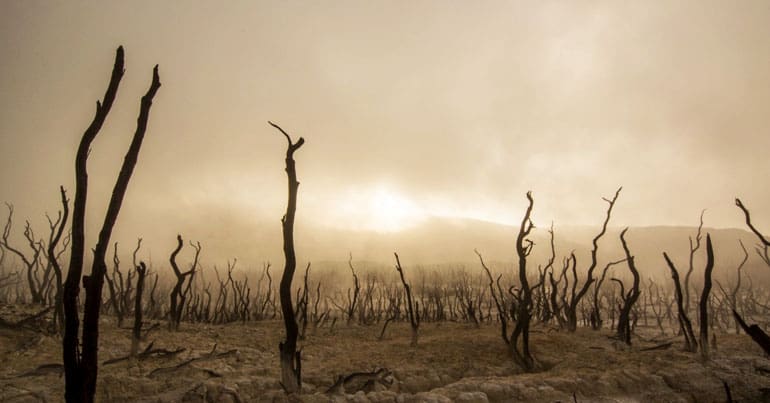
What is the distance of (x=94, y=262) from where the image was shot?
3934 millimetres

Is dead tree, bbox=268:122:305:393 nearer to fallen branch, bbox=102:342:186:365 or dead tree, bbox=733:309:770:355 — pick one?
fallen branch, bbox=102:342:186:365

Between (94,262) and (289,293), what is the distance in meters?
3.22

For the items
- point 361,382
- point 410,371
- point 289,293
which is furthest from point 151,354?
point 410,371

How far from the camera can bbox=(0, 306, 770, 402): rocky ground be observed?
6.41 metres

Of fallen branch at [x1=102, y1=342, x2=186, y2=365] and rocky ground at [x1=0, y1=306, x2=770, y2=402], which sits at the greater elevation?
fallen branch at [x1=102, y1=342, x2=186, y2=365]

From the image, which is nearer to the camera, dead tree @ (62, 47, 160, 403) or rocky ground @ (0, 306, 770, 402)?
dead tree @ (62, 47, 160, 403)

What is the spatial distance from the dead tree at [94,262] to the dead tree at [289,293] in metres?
2.58

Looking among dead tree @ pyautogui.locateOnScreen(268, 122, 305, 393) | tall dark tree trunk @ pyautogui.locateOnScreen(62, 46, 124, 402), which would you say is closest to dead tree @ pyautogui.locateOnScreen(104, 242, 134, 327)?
dead tree @ pyautogui.locateOnScreen(268, 122, 305, 393)

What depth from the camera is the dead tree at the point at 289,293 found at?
6.40 meters

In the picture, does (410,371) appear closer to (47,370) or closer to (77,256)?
(77,256)

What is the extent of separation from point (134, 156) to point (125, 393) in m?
4.26

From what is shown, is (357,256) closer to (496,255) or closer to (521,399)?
(496,255)

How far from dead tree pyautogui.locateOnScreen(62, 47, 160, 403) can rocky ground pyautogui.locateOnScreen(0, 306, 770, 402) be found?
114 inches

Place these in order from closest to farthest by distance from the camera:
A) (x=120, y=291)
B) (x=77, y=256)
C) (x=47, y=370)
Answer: (x=77, y=256)
(x=47, y=370)
(x=120, y=291)
